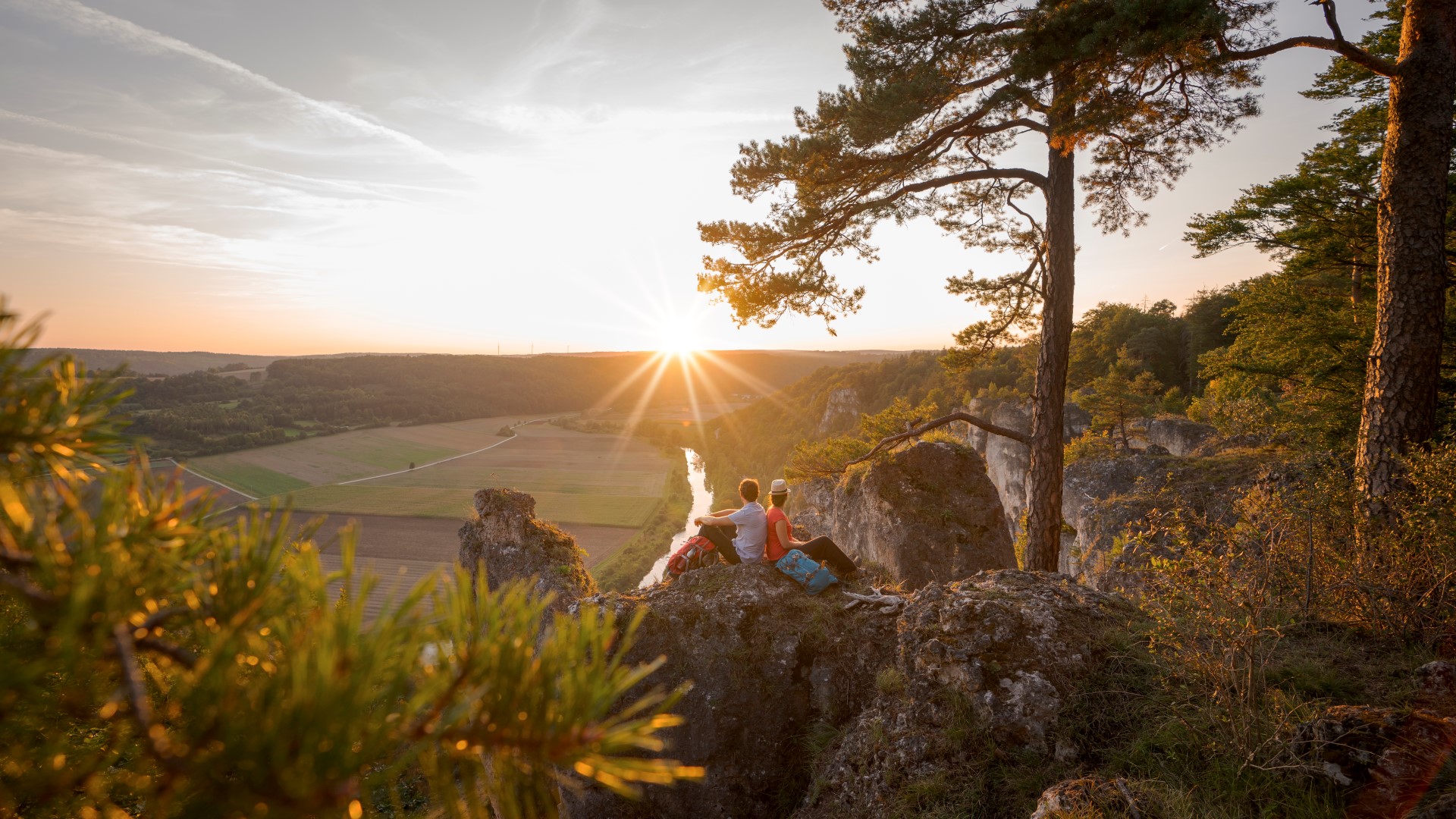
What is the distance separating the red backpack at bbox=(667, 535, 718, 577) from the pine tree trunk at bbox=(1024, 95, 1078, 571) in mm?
5022

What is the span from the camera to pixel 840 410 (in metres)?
65.7

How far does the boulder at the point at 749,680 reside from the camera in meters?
5.63

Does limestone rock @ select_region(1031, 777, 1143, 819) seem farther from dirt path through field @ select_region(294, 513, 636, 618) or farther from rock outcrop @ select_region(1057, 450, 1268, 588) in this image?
dirt path through field @ select_region(294, 513, 636, 618)

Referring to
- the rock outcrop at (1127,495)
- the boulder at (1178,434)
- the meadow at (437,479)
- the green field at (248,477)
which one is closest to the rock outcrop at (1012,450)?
the boulder at (1178,434)

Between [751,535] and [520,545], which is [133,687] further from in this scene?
[520,545]

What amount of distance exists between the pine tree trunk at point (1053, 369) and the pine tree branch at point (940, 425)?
37 cm

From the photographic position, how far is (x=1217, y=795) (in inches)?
125

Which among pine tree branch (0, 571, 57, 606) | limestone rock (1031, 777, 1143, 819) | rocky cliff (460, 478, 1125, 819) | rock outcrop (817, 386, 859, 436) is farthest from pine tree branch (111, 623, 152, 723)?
rock outcrop (817, 386, 859, 436)

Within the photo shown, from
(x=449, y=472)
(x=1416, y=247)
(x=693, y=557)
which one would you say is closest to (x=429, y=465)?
(x=449, y=472)

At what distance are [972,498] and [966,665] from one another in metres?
7.44

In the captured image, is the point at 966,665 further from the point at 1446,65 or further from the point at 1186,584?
the point at 1446,65

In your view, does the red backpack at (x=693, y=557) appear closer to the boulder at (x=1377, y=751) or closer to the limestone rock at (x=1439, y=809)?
the boulder at (x=1377, y=751)

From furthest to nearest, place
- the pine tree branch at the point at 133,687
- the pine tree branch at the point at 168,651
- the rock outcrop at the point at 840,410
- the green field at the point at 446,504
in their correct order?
the rock outcrop at the point at 840,410 → the green field at the point at 446,504 → the pine tree branch at the point at 168,651 → the pine tree branch at the point at 133,687

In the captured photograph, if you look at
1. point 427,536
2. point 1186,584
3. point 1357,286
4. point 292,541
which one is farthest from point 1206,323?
point 427,536
